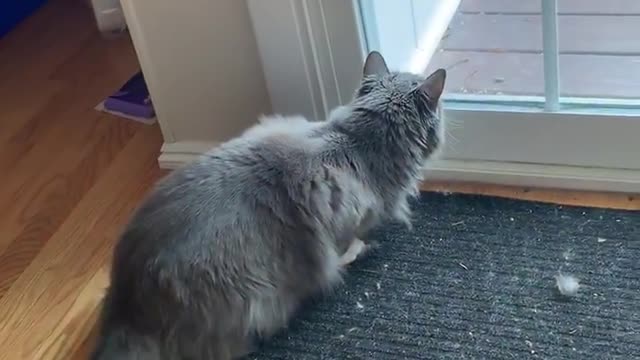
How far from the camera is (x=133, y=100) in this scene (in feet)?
7.18

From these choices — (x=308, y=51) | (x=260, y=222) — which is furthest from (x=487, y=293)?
(x=308, y=51)

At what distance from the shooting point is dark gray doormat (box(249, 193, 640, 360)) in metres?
1.48

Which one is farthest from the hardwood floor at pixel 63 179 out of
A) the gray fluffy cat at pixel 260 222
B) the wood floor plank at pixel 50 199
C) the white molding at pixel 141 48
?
the gray fluffy cat at pixel 260 222

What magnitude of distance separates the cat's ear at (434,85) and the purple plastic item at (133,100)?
0.80 meters

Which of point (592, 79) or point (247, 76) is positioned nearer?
point (592, 79)

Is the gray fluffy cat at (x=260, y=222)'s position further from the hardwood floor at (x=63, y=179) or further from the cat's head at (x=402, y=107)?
the hardwood floor at (x=63, y=179)

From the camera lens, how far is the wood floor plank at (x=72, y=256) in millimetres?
1661

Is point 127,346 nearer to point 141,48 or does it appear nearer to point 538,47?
point 141,48

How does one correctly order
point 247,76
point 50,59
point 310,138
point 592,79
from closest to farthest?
1. point 310,138
2. point 592,79
3. point 247,76
4. point 50,59

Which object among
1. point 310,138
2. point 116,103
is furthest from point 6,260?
point 310,138

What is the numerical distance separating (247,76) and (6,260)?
581 millimetres

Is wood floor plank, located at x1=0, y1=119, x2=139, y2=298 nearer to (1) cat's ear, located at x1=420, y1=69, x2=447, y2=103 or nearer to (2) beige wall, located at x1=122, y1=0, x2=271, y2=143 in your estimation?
(2) beige wall, located at x1=122, y1=0, x2=271, y2=143

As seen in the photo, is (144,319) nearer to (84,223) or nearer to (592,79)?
(84,223)

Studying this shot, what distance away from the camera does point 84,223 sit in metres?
1.89
